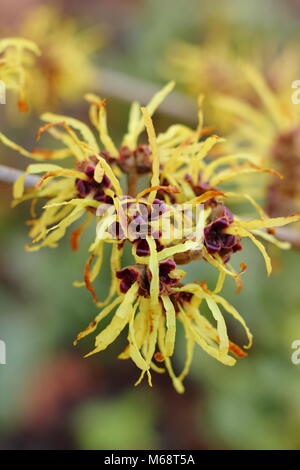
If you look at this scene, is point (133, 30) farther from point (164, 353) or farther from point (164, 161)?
point (164, 353)

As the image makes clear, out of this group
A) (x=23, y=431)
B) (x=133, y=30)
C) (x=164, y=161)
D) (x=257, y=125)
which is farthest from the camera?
(x=133, y=30)

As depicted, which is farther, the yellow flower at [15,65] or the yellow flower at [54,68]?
the yellow flower at [54,68]

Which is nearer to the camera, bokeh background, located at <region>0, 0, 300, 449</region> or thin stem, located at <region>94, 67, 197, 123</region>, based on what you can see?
thin stem, located at <region>94, 67, 197, 123</region>

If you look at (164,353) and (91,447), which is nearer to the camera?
(164,353)

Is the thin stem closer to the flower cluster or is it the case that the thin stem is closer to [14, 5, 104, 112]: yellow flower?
[14, 5, 104, 112]: yellow flower

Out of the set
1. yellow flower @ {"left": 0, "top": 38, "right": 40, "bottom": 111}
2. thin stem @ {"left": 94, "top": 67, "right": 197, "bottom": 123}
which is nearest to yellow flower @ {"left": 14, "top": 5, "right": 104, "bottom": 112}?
thin stem @ {"left": 94, "top": 67, "right": 197, "bottom": 123}

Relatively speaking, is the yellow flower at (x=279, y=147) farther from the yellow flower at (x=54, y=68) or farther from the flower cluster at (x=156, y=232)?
the yellow flower at (x=54, y=68)

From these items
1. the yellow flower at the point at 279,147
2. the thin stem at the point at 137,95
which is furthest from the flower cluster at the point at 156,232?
the thin stem at the point at 137,95
